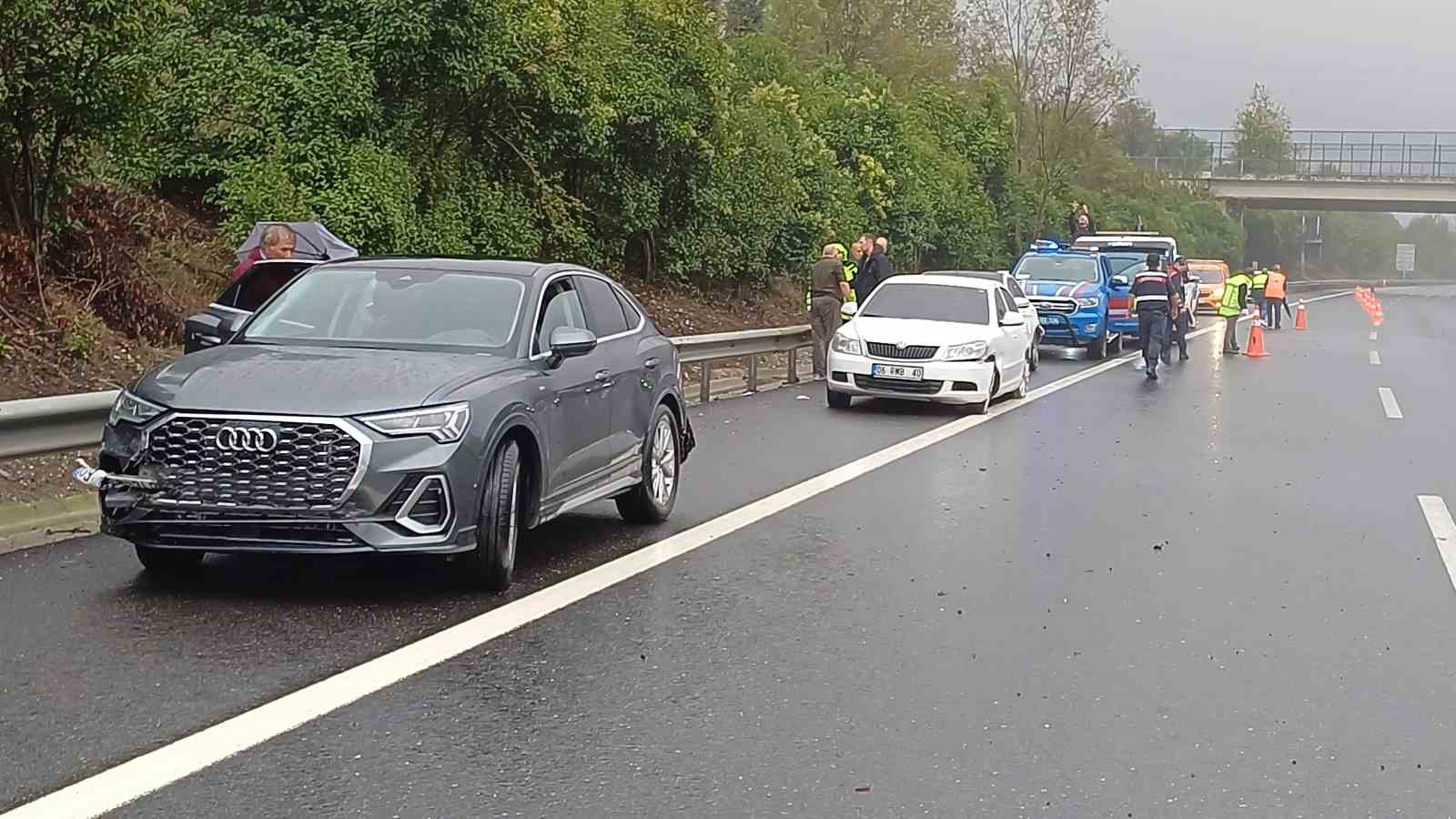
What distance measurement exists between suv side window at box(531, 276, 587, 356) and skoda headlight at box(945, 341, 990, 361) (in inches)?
364

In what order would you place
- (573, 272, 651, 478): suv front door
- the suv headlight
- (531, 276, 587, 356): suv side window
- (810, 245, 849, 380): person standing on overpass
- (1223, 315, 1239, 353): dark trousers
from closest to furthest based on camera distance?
(531, 276, 587, 356): suv side window → (573, 272, 651, 478): suv front door → the suv headlight → (810, 245, 849, 380): person standing on overpass → (1223, 315, 1239, 353): dark trousers

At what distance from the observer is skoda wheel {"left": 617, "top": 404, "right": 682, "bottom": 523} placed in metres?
10.2

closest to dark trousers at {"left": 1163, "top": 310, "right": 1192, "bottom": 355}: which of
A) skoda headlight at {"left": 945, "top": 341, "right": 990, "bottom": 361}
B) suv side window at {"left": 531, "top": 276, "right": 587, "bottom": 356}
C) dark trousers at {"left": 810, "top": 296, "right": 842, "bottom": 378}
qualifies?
dark trousers at {"left": 810, "top": 296, "right": 842, "bottom": 378}

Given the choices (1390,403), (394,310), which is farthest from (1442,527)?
(1390,403)

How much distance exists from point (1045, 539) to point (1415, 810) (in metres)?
4.98

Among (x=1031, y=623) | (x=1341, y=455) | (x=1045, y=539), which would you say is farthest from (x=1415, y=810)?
(x=1341, y=455)

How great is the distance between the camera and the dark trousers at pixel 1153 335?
24.2 metres

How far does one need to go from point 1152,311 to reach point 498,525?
1799 cm

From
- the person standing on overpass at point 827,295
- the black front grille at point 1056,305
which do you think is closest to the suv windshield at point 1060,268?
the black front grille at point 1056,305

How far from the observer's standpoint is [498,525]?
7996mm

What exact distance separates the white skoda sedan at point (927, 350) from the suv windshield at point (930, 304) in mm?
10

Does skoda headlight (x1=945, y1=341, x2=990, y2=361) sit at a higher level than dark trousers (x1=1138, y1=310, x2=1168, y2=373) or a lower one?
higher

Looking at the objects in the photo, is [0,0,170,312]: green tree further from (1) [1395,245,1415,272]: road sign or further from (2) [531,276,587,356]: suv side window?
(1) [1395,245,1415,272]: road sign

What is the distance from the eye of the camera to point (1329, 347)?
3366 centimetres
